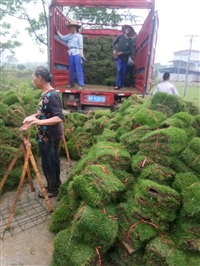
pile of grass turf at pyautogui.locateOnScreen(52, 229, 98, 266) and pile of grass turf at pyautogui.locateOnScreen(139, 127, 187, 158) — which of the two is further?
pile of grass turf at pyautogui.locateOnScreen(139, 127, 187, 158)

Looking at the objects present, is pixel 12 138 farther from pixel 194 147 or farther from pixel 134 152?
pixel 194 147

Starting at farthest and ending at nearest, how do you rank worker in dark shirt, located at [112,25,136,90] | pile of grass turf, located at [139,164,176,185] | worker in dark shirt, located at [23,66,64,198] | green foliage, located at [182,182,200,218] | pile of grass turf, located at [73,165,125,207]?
1. worker in dark shirt, located at [112,25,136,90]
2. worker in dark shirt, located at [23,66,64,198]
3. pile of grass turf, located at [139,164,176,185]
4. pile of grass turf, located at [73,165,125,207]
5. green foliage, located at [182,182,200,218]

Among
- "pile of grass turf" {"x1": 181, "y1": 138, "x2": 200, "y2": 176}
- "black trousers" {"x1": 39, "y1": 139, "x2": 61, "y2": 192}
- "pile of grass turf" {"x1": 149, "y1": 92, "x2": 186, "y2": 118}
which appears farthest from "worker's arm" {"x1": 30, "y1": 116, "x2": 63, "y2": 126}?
"pile of grass turf" {"x1": 181, "y1": 138, "x2": 200, "y2": 176}

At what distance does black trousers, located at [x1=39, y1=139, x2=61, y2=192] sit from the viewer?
131 inches

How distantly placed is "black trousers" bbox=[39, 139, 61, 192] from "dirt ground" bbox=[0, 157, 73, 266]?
0.61m

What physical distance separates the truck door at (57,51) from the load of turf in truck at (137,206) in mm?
3896

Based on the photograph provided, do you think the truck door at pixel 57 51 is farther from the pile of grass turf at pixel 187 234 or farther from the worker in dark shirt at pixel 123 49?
the pile of grass turf at pixel 187 234

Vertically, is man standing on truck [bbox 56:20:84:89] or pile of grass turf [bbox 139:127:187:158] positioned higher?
man standing on truck [bbox 56:20:84:89]

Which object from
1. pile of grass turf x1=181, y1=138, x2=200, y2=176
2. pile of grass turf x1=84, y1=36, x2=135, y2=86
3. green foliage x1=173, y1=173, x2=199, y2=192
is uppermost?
pile of grass turf x1=84, y1=36, x2=135, y2=86

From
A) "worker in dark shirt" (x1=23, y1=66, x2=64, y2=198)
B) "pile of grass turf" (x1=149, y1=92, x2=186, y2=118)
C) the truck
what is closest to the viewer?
"worker in dark shirt" (x1=23, y1=66, x2=64, y2=198)

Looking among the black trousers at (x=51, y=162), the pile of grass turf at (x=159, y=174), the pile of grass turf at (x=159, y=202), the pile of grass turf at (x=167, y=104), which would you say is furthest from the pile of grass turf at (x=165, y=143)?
the black trousers at (x=51, y=162)

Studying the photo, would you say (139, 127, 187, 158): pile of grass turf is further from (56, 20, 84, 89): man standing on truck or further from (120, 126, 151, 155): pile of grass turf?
(56, 20, 84, 89): man standing on truck

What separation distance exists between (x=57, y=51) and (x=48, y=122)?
395 centimetres

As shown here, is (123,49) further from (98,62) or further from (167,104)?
(167,104)
